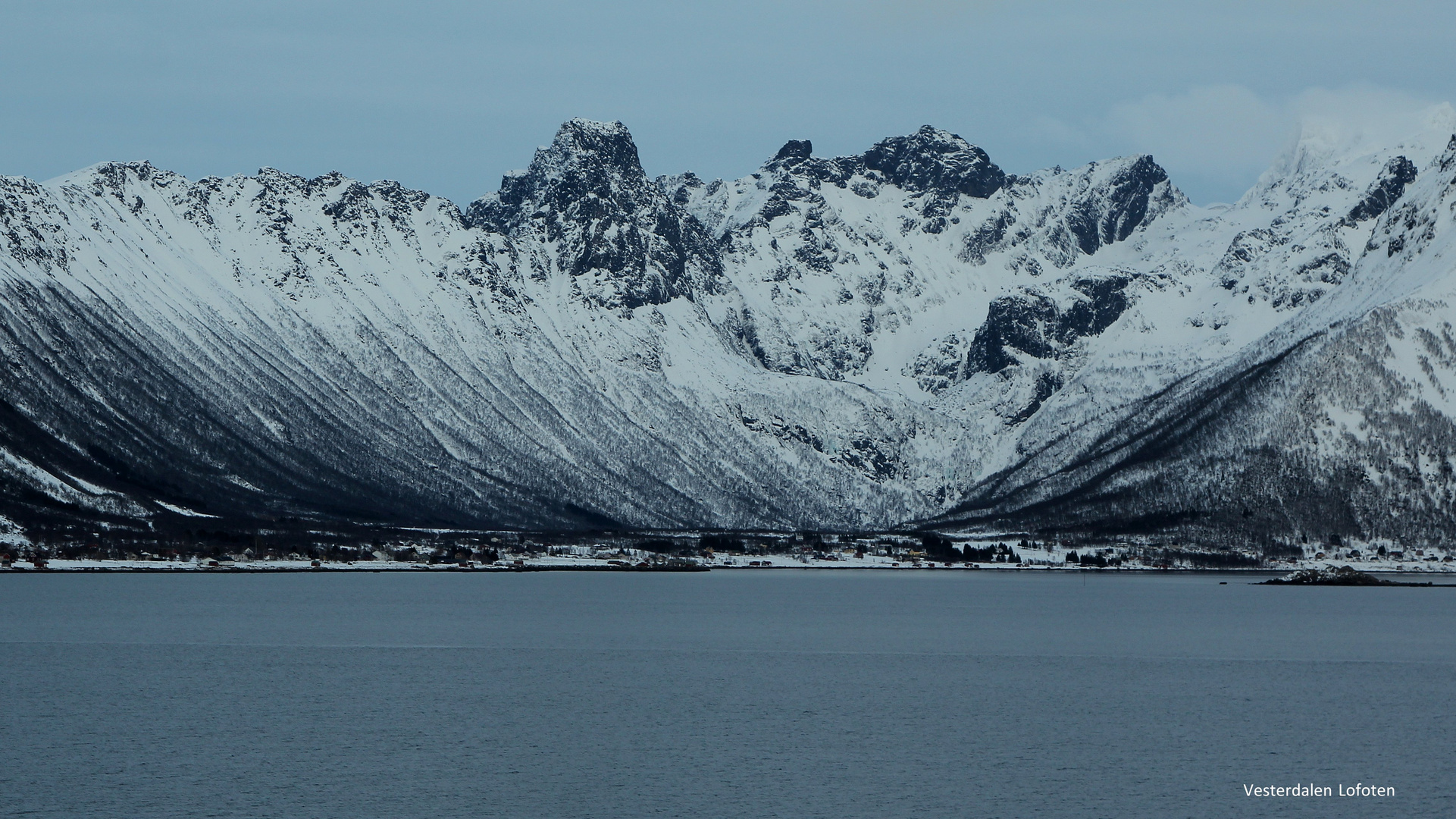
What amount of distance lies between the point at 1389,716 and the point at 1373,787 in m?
28.4

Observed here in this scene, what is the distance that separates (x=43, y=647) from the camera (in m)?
147

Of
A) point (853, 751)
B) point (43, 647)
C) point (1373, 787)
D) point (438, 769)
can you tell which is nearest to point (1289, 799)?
point (1373, 787)

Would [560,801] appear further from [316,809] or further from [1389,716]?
[1389,716]

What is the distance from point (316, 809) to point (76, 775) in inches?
596

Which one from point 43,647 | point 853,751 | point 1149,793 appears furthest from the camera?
point 43,647

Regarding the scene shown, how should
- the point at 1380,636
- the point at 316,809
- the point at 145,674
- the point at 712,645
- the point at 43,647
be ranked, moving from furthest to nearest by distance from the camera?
1. the point at 1380,636
2. the point at 712,645
3. the point at 43,647
4. the point at 145,674
5. the point at 316,809

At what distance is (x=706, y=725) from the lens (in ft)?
339

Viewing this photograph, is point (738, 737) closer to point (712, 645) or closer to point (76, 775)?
point (76, 775)

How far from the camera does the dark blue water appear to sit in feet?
261

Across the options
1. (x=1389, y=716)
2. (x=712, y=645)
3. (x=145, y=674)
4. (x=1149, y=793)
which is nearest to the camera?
(x=1149, y=793)

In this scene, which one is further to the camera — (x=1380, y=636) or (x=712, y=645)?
(x=1380, y=636)

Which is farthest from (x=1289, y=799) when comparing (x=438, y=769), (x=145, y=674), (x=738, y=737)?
(x=145, y=674)

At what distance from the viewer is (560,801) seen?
3113 inches

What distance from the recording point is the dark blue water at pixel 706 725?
7956 cm
